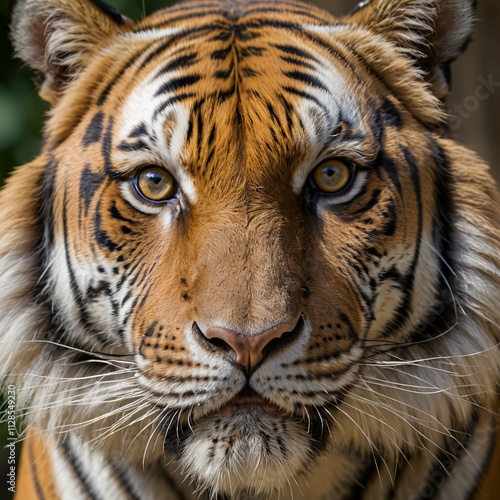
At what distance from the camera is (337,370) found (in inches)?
37.2

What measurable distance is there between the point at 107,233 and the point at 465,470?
2.51 feet

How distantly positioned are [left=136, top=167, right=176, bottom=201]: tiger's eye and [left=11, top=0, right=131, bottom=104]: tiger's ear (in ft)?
0.91

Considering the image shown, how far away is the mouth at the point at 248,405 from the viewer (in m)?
0.89

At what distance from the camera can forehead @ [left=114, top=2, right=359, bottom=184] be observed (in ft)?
3.22

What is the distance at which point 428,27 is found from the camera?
111 centimetres

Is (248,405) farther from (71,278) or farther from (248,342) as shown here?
(71,278)

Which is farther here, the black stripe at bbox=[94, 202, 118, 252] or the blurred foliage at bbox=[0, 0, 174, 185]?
the blurred foliage at bbox=[0, 0, 174, 185]

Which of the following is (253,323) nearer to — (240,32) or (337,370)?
(337,370)

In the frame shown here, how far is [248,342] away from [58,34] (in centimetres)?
67

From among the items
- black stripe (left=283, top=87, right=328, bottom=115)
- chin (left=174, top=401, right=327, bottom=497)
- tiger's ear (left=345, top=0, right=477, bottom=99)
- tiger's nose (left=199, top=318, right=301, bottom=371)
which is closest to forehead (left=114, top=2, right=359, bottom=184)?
black stripe (left=283, top=87, right=328, bottom=115)

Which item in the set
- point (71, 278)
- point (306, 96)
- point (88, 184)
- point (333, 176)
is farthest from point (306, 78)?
point (71, 278)

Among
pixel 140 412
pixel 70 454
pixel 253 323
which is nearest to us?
pixel 253 323

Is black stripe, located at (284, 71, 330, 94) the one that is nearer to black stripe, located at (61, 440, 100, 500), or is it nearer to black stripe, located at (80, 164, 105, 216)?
black stripe, located at (80, 164, 105, 216)

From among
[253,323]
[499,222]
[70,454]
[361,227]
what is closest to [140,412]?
[70,454]
